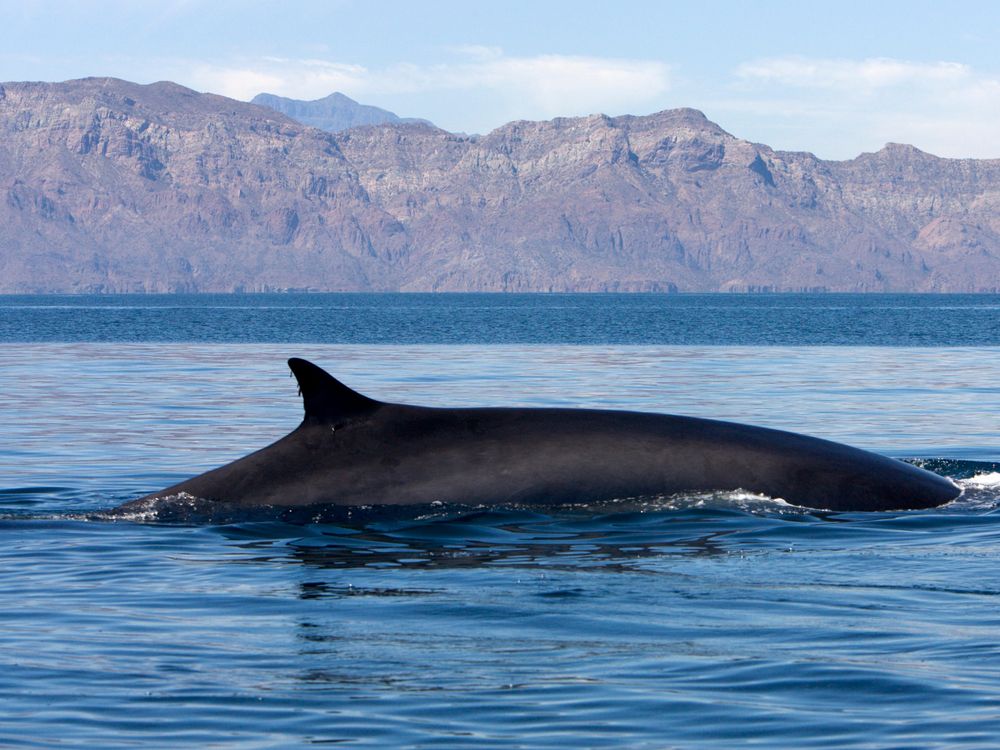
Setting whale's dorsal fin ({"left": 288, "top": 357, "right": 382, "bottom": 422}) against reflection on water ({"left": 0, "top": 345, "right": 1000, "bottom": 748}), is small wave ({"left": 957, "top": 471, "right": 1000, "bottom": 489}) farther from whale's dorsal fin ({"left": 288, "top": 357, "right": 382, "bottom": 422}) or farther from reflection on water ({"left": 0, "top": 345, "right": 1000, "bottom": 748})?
whale's dorsal fin ({"left": 288, "top": 357, "right": 382, "bottom": 422})

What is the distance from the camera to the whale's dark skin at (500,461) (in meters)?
12.9

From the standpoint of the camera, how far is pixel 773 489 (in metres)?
13.6

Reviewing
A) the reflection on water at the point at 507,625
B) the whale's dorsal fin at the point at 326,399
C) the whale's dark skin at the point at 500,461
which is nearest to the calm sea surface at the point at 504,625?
the reflection on water at the point at 507,625

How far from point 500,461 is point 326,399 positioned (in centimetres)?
155

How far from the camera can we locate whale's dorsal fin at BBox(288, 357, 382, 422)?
12.6m

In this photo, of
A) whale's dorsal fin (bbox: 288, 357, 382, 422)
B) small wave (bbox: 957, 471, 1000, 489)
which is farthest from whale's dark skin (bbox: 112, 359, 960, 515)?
small wave (bbox: 957, 471, 1000, 489)

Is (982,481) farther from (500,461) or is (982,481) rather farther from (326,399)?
(326,399)

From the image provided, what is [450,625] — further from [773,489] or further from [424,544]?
[773,489]

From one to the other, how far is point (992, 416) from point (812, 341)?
55398mm

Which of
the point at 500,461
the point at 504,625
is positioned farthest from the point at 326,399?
the point at 504,625

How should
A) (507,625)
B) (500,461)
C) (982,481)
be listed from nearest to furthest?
(507,625)
(500,461)
(982,481)

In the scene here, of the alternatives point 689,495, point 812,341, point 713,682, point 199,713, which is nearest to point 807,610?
point 713,682

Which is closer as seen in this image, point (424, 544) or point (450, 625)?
point (450, 625)

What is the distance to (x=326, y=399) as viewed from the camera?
12789 mm
